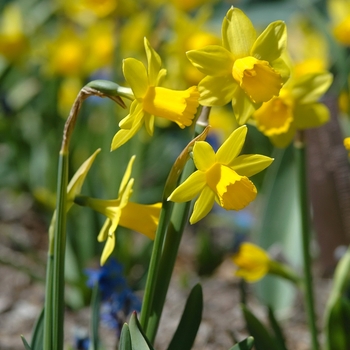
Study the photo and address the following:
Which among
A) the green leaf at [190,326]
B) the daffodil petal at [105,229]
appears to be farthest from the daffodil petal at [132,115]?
the green leaf at [190,326]

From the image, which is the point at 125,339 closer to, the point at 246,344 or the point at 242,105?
the point at 246,344

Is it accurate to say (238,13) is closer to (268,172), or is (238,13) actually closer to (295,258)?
(295,258)

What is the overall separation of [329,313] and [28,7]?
3.03 meters

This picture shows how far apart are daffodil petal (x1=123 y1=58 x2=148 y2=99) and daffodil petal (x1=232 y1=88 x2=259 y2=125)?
0.16 meters

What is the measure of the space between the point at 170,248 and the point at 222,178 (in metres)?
0.20

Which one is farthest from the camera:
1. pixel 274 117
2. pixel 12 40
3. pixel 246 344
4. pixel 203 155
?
pixel 12 40

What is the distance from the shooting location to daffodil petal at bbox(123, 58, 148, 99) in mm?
920

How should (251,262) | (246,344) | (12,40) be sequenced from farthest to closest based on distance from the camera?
(12,40) → (251,262) → (246,344)

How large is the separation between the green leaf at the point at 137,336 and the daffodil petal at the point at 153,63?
376 mm

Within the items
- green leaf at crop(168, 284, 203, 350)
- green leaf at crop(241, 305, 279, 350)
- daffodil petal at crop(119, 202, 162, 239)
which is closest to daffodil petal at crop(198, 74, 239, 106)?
daffodil petal at crop(119, 202, 162, 239)

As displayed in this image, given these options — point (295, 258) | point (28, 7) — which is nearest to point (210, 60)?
point (295, 258)

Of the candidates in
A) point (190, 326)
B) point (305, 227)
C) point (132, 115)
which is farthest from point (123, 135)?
point (305, 227)

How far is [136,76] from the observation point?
0.94m

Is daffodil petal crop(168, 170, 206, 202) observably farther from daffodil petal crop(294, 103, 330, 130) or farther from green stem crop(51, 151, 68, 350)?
daffodil petal crop(294, 103, 330, 130)
